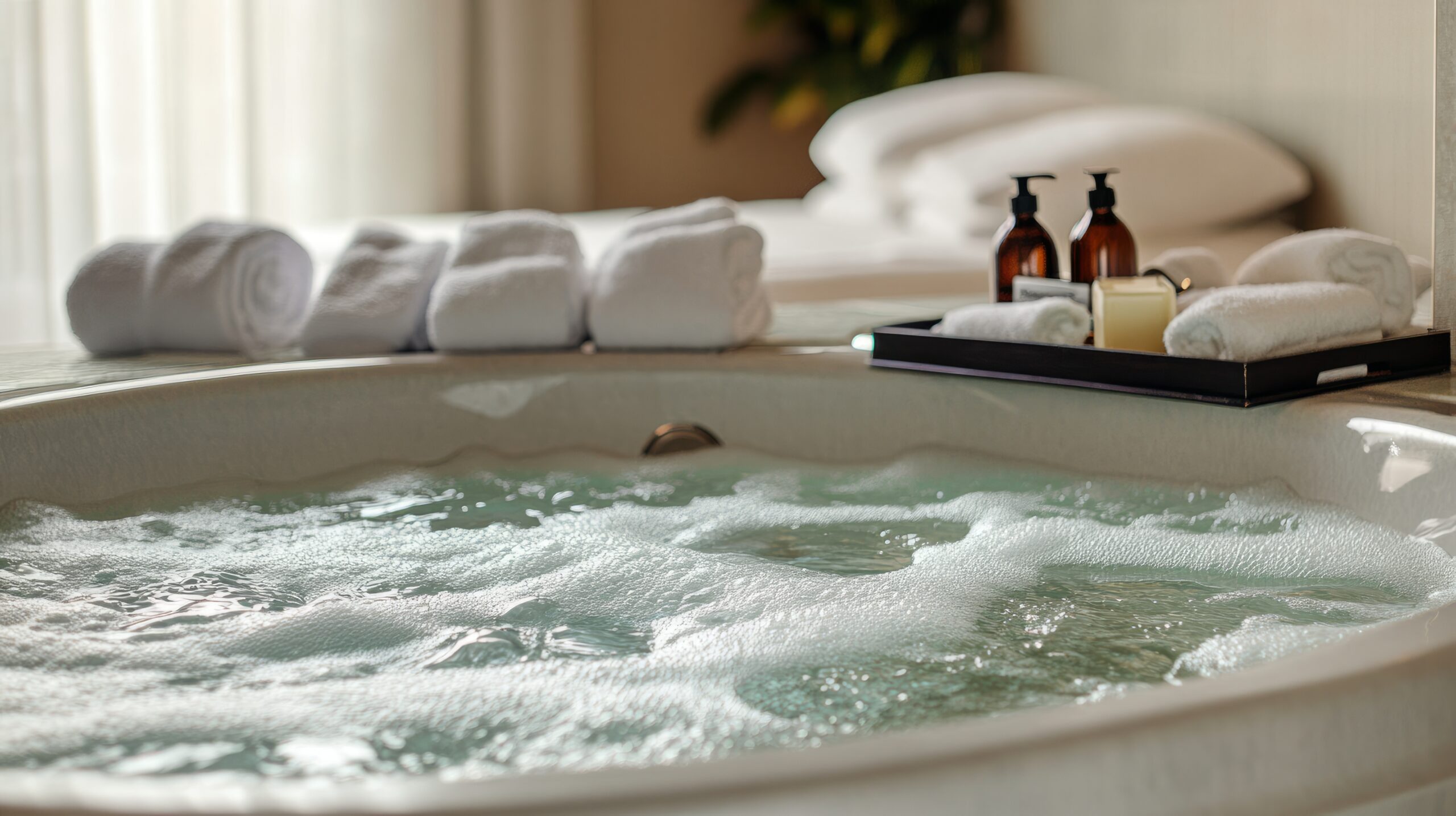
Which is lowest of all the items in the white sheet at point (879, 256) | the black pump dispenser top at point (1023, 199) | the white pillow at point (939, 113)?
the white sheet at point (879, 256)

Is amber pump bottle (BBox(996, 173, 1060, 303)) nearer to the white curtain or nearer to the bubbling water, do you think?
the bubbling water

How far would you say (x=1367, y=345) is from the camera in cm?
116

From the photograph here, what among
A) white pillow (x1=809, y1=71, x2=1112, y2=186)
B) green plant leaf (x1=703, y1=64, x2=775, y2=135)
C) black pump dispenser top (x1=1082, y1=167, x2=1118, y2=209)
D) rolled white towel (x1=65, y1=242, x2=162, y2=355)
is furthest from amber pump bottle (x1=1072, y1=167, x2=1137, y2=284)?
green plant leaf (x1=703, y1=64, x2=775, y2=135)

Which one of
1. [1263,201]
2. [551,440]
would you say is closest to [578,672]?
[551,440]

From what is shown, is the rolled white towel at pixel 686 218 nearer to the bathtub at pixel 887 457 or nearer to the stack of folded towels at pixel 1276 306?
the bathtub at pixel 887 457

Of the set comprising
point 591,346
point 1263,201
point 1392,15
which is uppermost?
point 1392,15

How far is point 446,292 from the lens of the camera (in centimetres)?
144

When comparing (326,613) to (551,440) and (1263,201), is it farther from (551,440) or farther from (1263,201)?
(1263,201)

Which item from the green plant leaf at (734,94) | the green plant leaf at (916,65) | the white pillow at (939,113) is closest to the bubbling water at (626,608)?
the white pillow at (939,113)

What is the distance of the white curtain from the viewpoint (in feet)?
10.1

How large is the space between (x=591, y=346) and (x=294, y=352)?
13.6 inches

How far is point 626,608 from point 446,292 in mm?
617

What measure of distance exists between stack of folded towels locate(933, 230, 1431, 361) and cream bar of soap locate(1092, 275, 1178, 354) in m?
0.02

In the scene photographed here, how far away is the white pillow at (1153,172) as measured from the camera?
210 centimetres
